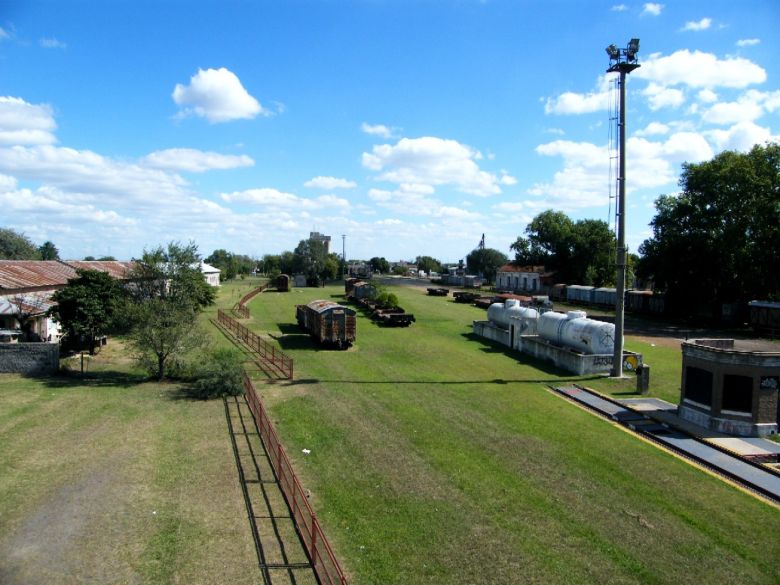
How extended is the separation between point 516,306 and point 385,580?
2877 centimetres

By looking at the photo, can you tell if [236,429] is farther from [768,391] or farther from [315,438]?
[768,391]

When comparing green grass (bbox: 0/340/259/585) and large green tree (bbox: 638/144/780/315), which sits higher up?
large green tree (bbox: 638/144/780/315)

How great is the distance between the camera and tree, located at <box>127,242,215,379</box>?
23.9m

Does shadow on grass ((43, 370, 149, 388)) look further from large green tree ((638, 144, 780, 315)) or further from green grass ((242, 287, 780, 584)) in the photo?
large green tree ((638, 144, 780, 315))

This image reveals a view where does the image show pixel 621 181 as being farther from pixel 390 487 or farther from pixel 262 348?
pixel 262 348

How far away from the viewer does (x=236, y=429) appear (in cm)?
1711

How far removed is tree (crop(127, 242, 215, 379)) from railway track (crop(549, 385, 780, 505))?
17.4 m

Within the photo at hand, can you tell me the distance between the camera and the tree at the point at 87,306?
28.5m

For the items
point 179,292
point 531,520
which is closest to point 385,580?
point 531,520

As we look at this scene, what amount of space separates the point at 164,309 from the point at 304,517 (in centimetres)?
1624

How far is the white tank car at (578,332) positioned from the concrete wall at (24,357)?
25.2m

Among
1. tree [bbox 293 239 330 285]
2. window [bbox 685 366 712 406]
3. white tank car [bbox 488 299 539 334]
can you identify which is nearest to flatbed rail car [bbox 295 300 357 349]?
white tank car [bbox 488 299 539 334]

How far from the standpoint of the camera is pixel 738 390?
1672cm

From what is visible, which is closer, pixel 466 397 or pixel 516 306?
pixel 466 397
